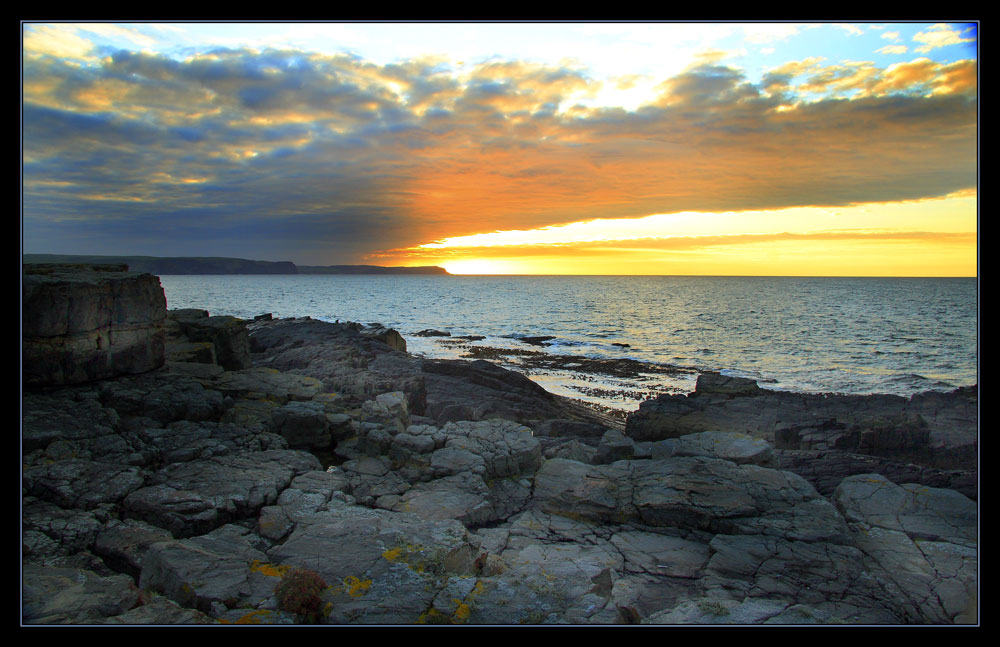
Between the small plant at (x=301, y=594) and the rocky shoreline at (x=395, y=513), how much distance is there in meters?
0.02

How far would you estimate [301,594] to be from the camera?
3.77 metres

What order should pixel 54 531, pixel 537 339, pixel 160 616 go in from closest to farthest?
pixel 160 616
pixel 54 531
pixel 537 339

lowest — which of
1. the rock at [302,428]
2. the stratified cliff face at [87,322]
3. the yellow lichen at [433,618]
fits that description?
the yellow lichen at [433,618]

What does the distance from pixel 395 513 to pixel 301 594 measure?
5.71 ft

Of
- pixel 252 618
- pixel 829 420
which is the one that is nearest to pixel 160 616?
pixel 252 618

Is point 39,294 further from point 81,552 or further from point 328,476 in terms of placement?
point 328,476

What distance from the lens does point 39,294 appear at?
262 inches

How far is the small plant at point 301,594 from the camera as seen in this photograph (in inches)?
148

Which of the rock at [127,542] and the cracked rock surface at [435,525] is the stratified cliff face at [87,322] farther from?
the rock at [127,542]

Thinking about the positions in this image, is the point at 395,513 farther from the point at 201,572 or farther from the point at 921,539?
the point at 921,539

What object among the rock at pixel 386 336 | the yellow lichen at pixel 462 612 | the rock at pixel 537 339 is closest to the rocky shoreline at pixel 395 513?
the yellow lichen at pixel 462 612
